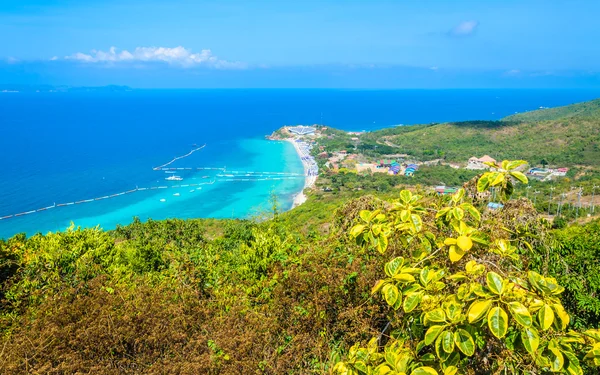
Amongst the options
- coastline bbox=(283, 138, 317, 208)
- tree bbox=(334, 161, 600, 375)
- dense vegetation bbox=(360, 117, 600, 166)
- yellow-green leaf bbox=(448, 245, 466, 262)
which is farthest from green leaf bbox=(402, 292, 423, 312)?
dense vegetation bbox=(360, 117, 600, 166)

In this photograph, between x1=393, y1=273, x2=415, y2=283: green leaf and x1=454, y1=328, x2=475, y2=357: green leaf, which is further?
x1=393, y1=273, x2=415, y2=283: green leaf

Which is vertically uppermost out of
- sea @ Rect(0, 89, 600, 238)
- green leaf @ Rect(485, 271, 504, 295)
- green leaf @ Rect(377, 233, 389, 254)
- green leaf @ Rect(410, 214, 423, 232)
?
green leaf @ Rect(410, 214, 423, 232)

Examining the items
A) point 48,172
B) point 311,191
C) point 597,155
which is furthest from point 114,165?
point 597,155

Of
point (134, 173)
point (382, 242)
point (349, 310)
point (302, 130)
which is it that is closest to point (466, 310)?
point (382, 242)

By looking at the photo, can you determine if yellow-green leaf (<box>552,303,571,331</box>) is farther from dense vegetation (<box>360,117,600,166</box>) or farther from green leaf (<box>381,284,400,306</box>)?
dense vegetation (<box>360,117,600,166</box>)

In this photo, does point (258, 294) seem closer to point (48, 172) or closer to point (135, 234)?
point (135, 234)

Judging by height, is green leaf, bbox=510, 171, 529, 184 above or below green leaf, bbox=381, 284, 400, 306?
above

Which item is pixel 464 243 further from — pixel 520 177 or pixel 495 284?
pixel 520 177
